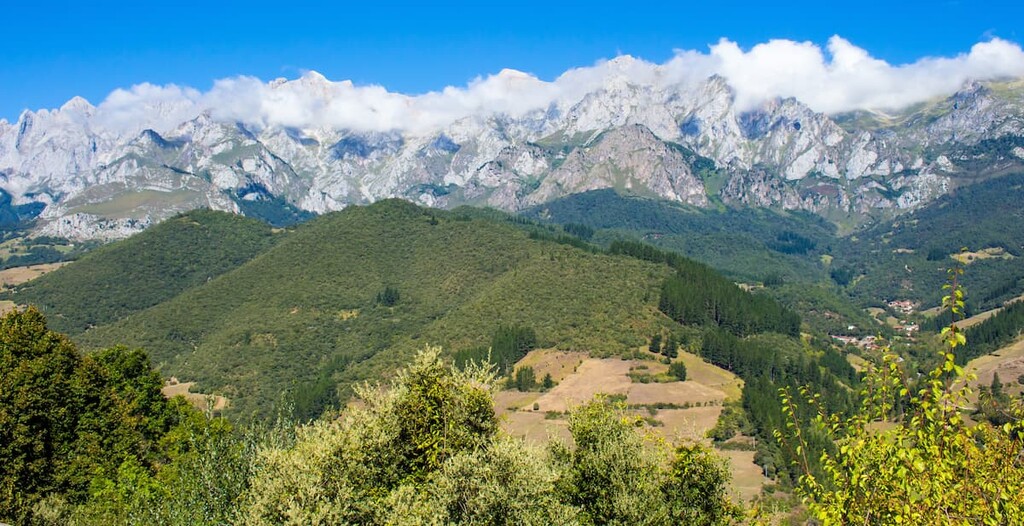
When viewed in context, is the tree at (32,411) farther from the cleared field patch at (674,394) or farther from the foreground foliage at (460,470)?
the cleared field patch at (674,394)

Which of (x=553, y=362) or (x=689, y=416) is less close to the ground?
(x=553, y=362)

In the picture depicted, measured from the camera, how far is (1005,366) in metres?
173

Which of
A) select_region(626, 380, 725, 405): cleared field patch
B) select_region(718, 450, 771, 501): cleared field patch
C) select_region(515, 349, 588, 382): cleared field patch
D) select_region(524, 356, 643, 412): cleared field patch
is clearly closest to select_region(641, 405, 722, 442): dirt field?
select_region(626, 380, 725, 405): cleared field patch

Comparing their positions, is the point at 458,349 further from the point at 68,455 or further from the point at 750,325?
the point at 68,455

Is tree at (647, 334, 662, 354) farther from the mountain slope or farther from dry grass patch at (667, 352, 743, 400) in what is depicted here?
dry grass patch at (667, 352, 743, 400)

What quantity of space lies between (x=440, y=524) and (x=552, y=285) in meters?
157

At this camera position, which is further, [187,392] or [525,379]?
[187,392]

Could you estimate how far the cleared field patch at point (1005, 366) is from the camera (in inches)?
6265

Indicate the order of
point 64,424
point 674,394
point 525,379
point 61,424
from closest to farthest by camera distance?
point 61,424 < point 64,424 < point 674,394 < point 525,379

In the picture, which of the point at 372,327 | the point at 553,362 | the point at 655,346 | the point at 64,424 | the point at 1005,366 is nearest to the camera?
the point at 64,424

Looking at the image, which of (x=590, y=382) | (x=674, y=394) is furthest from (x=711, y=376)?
(x=590, y=382)

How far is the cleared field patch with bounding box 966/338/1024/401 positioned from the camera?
522 feet

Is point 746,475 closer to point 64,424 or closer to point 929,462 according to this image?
point 64,424

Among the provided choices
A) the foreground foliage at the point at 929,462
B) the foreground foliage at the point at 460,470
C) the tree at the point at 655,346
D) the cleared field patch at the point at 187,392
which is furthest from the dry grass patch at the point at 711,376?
the foreground foliage at the point at 929,462
